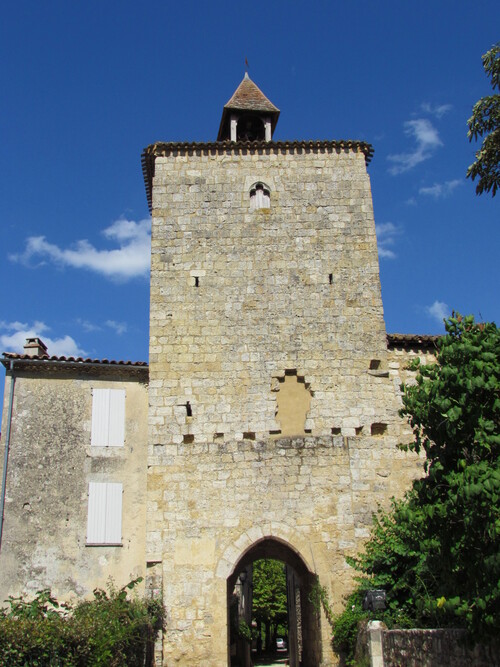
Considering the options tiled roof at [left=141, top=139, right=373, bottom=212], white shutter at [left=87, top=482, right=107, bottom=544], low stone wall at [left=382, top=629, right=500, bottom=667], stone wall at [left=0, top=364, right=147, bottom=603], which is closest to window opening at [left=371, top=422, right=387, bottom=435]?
low stone wall at [left=382, top=629, right=500, bottom=667]

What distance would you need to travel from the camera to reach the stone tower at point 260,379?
488 inches

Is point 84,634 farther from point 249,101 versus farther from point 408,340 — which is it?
point 249,101

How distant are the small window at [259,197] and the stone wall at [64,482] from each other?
4.52m

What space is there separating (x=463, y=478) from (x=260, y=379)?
6.25 m

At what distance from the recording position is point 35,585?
12688mm

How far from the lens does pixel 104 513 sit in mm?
13273

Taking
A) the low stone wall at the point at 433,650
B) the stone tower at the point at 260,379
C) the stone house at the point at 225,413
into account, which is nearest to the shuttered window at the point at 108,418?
the stone house at the point at 225,413

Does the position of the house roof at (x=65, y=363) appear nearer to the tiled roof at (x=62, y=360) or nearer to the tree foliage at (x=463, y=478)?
the tiled roof at (x=62, y=360)

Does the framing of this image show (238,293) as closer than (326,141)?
Yes

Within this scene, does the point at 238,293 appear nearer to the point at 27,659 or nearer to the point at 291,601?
the point at 27,659

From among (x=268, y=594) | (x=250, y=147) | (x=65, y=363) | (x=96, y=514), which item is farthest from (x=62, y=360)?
(x=268, y=594)

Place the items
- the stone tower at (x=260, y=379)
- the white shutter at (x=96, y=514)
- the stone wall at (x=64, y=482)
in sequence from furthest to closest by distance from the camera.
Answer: the white shutter at (x=96, y=514) < the stone wall at (x=64, y=482) < the stone tower at (x=260, y=379)

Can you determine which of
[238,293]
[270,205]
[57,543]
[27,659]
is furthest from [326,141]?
[27,659]

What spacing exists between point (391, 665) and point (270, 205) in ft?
31.4
